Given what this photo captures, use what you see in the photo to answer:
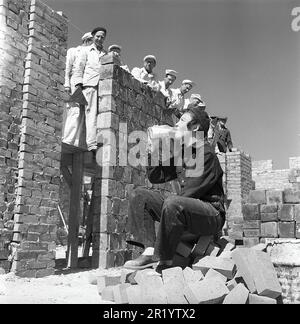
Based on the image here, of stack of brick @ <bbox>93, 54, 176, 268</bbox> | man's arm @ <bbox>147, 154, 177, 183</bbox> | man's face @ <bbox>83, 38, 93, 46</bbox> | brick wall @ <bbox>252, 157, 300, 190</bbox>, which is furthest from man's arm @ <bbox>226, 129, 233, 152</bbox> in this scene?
man's arm @ <bbox>147, 154, 177, 183</bbox>

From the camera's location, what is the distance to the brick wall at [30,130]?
16.8ft

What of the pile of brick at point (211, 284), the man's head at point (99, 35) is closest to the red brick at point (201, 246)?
the pile of brick at point (211, 284)

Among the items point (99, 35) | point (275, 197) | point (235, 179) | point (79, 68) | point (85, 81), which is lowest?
point (275, 197)

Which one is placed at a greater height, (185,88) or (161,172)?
(185,88)

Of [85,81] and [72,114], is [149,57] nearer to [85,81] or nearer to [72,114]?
[85,81]

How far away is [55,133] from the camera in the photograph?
5848mm

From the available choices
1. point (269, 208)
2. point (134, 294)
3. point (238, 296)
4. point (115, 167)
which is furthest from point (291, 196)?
point (115, 167)

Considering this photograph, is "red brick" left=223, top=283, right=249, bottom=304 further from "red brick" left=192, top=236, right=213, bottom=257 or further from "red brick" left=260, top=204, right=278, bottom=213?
"red brick" left=260, top=204, right=278, bottom=213

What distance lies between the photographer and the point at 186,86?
9.59 metres

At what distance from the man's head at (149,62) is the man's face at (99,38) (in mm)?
1409

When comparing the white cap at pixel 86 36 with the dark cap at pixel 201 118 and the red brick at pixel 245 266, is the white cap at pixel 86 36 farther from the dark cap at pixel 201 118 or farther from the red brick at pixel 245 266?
the red brick at pixel 245 266

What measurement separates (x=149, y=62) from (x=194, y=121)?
4.75 m
